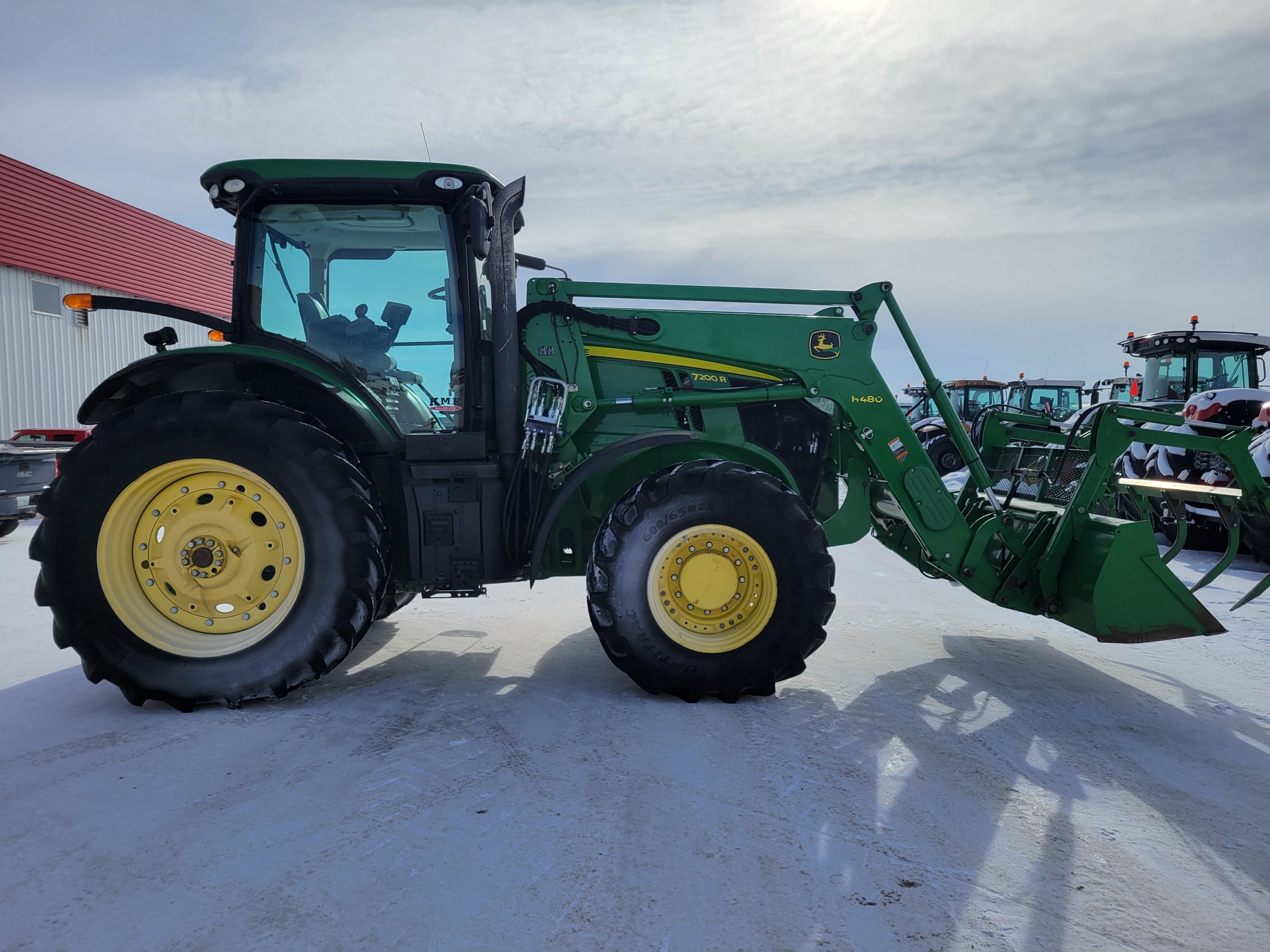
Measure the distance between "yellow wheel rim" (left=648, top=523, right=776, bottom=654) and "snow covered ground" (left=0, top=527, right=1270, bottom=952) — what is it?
0.32m

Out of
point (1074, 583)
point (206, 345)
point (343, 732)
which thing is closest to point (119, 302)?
point (206, 345)

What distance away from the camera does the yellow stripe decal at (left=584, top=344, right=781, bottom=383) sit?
414 cm

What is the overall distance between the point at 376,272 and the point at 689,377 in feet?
5.33

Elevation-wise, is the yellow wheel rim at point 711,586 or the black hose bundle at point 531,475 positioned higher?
the black hose bundle at point 531,475

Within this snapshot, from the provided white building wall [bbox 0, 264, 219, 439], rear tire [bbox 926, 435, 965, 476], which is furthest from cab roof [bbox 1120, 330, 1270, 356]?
white building wall [bbox 0, 264, 219, 439]

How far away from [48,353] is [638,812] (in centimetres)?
1660

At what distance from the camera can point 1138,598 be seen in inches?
147

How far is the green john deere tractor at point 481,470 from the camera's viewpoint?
11.2ft

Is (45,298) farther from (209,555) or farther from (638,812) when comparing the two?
(638,812)

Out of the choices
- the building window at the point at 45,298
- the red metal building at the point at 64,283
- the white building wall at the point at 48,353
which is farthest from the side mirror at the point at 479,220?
the building window at the point at 45,298

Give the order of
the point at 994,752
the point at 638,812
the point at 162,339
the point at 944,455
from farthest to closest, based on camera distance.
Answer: the point at 944,455 < the point at 162,339 < the point at 994,752 < the point at 638,812

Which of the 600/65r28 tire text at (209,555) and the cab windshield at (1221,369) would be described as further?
the cab windshield at (1221,369)

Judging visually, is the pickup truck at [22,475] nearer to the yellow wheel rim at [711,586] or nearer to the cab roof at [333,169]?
the cab roof at [333,169]

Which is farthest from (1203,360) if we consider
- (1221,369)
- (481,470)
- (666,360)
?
(481,470)
